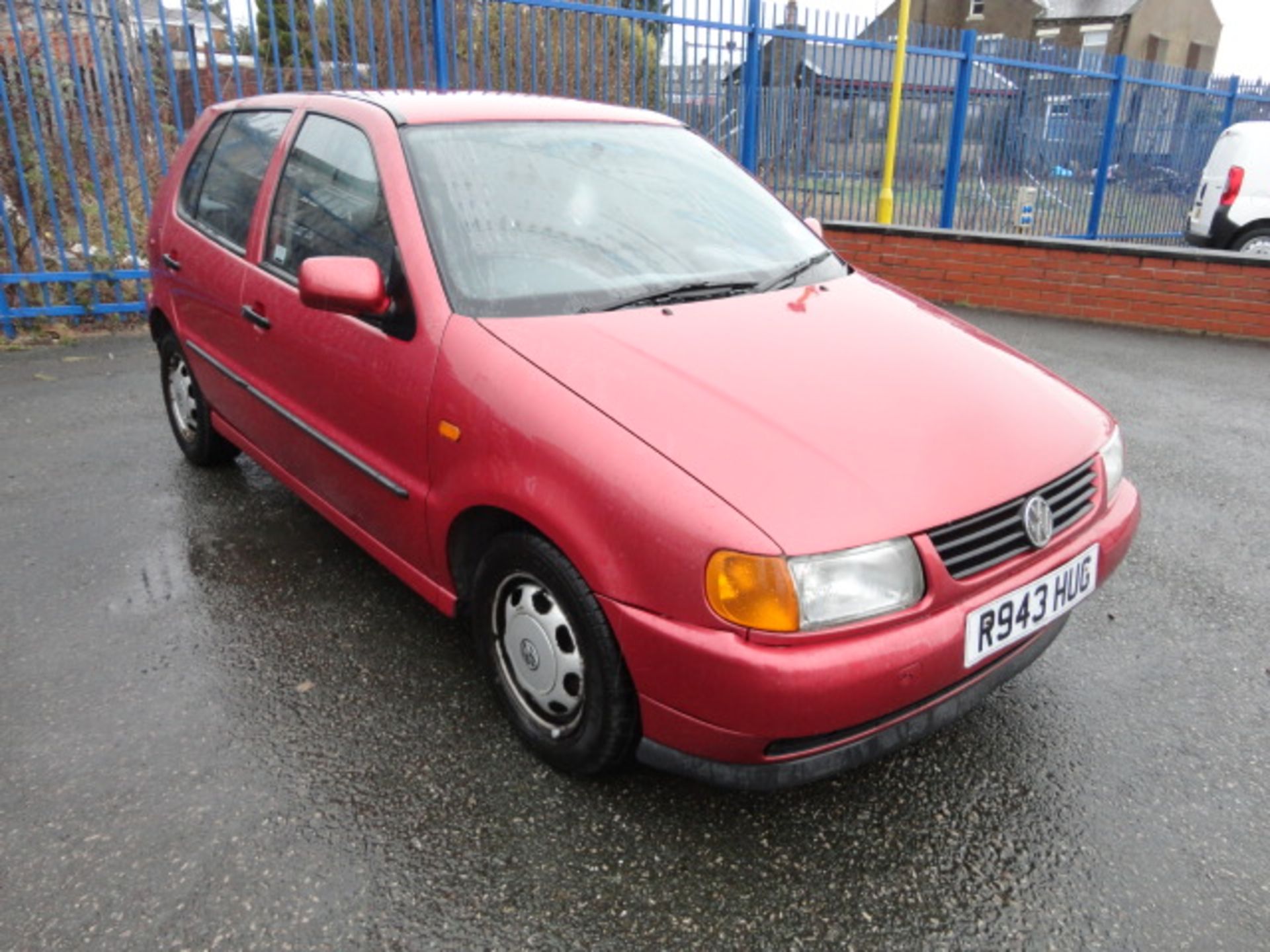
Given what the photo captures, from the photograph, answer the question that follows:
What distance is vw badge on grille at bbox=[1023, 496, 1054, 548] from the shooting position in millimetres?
2105

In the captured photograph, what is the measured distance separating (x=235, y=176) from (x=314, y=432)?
1.29 metres

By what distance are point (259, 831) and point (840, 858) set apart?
1.33 m

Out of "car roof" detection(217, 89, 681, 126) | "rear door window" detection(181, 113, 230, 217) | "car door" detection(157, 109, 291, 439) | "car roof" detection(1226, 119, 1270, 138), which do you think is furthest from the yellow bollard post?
"car door" detection(157, 109, 291, 439)

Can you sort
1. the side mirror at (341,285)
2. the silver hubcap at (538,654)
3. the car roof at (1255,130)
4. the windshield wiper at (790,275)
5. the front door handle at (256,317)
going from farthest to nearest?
the car roof at (1255,130), the front door handle at (256,317), the windshield wiper at (790,275), the side mirror at (341,285), the silver hubcap at (538,654)

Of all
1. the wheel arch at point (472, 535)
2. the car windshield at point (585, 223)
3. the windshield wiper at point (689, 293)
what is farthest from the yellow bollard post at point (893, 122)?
the wheel arch at point (472, 535)

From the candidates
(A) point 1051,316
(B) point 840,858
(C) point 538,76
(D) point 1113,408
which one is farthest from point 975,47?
(B) point 840,858

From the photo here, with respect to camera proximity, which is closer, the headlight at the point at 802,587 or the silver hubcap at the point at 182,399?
the headlight at the point at 802,587

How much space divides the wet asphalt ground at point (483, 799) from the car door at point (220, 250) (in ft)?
2.20

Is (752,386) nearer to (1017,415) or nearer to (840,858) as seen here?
(1017,415)

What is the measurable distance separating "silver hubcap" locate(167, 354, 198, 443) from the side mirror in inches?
74.9

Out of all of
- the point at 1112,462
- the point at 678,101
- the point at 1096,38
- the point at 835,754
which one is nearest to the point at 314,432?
the point at 835,754

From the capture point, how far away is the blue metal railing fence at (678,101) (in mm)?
6477

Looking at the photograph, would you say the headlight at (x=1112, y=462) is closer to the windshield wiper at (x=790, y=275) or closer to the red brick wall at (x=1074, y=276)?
the windshield wiper at (x=790, y=275)

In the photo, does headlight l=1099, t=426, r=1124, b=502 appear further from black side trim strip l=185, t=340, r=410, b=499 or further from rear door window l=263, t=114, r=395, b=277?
rear door window l=263, t=114, r=395, b=277
